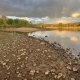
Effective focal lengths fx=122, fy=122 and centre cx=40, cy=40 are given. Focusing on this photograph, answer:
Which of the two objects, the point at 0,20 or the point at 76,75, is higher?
the point at 0,20

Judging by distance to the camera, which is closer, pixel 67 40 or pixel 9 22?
pixel 67 40

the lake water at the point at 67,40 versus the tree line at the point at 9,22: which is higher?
the tree line at the point at 9,22

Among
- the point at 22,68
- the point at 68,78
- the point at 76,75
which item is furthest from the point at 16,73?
the point at 76,75

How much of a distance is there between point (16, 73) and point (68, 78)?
2867 mm

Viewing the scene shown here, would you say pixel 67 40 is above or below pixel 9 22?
below

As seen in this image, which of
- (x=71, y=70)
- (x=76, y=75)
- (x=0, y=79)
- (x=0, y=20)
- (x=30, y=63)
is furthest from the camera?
(x=0, y=20)

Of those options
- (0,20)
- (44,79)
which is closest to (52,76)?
(44,79)

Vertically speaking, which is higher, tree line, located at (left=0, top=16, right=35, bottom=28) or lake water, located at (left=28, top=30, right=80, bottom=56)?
tree line, located at (left=0, top=16, right=35, bottom=28)

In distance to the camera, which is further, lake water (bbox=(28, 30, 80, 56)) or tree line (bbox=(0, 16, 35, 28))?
tree line (bbox=(0, 16, 35, 28))

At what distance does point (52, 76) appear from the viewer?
6520 mm

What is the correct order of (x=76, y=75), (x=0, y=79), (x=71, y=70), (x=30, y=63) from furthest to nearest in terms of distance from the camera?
1. (x=30, y=63)
2. (x=71, y=70)
3. (x=76, y=75)
4. (x=0, y=79)

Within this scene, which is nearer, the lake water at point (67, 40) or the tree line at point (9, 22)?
the lake water at point (67, 40)

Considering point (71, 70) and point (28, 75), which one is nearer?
point (28, 75)

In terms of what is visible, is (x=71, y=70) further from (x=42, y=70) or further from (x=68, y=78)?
(x=42, y=70)
